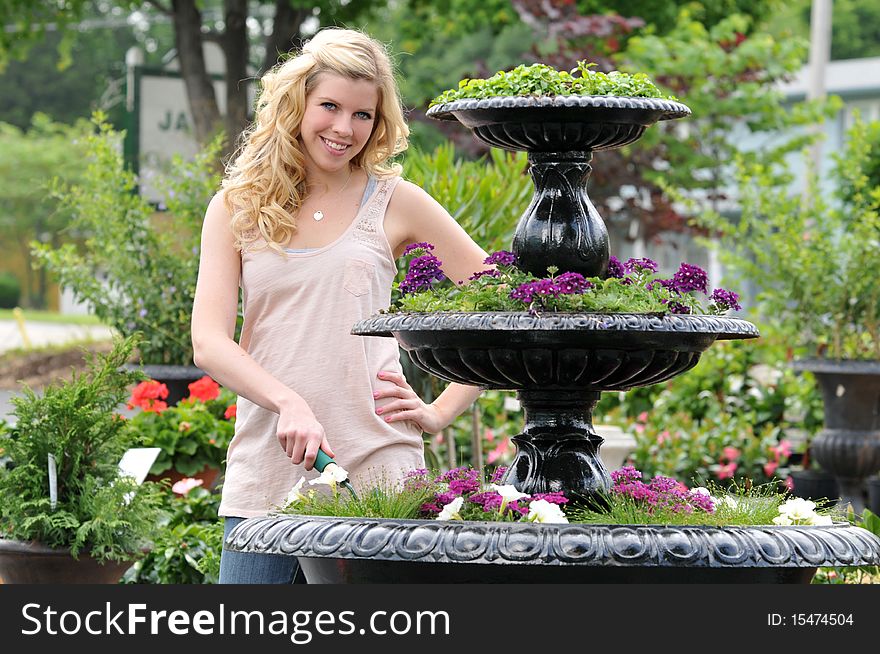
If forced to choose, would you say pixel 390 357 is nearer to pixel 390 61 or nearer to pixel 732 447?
pixel 390 61

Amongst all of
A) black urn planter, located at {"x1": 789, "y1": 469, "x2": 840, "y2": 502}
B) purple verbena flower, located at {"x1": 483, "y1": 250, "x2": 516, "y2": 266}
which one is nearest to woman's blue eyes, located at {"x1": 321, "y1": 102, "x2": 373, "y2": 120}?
purple verbena flower, located at {"x1": 483, "y1": 250, "x2": 516, "y2": 266}

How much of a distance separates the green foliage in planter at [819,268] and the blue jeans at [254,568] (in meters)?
6.66

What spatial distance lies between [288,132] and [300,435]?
2.41 ft

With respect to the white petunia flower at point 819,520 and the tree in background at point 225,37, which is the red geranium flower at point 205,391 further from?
the tree in background at point 225,37

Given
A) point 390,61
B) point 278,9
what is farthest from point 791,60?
point 390,61

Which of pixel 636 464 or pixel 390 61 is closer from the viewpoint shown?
pixel 390 61

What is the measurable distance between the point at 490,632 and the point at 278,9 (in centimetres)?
1357

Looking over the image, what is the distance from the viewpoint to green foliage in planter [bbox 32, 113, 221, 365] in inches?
377

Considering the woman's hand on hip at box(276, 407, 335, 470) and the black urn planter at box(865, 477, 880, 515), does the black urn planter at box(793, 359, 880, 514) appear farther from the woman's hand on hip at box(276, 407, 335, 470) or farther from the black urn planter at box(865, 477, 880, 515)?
the woman's hand on hip at box(276, 407, 335, 470)

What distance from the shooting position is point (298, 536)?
→ 295 cm

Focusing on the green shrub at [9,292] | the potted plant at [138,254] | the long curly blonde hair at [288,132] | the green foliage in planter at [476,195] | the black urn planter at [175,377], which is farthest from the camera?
the green shrub at [9,292]

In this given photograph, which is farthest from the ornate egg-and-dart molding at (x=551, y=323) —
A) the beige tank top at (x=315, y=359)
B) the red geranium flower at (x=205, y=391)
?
the red geranium flower at (x=205, y=391)

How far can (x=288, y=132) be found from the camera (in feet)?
11.1

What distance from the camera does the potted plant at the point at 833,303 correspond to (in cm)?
916
